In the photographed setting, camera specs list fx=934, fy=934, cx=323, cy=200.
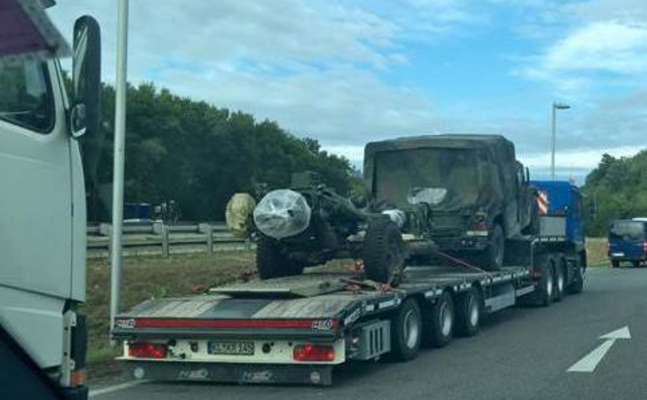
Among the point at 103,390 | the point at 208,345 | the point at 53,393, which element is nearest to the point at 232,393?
the point at 208,345

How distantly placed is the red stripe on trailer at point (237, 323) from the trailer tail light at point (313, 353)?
0.85 feet

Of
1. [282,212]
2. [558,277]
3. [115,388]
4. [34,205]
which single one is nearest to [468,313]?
[282,212]

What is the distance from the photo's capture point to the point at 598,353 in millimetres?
11664

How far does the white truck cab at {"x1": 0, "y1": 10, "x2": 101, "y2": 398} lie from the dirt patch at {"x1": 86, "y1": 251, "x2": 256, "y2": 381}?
5654mm

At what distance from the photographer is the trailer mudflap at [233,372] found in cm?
931

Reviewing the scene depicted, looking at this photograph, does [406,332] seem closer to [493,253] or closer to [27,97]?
[493,253]

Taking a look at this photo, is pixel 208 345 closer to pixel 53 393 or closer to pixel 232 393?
pixel 232 393

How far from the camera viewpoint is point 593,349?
12.0 m

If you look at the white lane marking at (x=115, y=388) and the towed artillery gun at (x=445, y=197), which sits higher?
the towed artillery gun at (x=445, y=197)

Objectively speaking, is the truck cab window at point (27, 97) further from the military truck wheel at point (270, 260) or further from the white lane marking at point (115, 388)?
the military truck wheel at point (270, 260)

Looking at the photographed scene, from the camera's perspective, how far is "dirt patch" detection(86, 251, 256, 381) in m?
11.6

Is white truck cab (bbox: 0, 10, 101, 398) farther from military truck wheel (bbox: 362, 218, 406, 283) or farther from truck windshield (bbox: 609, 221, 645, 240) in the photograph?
truck windshield (bbox: 609, 221, 645, 240)

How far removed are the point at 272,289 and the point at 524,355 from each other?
11.6ft

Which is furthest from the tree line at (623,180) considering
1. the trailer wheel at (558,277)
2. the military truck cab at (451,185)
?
the military truck cab at (451,185)
